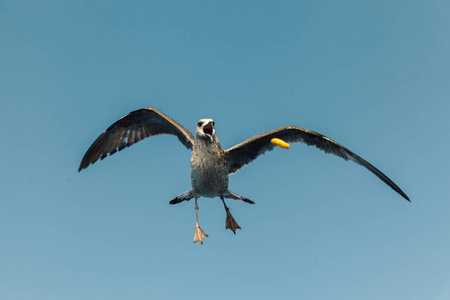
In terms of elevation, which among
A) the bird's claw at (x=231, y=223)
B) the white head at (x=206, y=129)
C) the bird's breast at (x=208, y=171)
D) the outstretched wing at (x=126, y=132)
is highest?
the outstretched wing at (x=126, y=132)

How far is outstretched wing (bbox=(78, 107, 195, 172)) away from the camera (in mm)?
15266

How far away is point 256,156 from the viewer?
48.5 feet

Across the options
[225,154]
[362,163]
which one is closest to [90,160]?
[225,154]

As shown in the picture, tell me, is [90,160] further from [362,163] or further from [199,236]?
[362,163]

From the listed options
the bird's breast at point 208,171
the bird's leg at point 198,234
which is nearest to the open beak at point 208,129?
the bird's breast at point 208,171

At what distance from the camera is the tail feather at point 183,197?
45.8ft

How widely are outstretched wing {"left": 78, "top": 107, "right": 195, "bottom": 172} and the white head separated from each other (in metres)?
2.78

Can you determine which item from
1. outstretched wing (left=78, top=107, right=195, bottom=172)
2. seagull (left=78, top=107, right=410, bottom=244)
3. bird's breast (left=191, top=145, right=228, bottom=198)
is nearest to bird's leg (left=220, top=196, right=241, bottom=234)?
seagull (left=78, top=107, right=410, bottom=244)

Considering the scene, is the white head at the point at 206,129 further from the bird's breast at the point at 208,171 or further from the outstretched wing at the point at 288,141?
the outstretched wing at the point at 288,141

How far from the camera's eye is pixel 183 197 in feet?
46.6

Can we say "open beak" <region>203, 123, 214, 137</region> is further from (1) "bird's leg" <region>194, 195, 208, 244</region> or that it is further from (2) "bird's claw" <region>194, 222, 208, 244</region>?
(2) "bird's claw" <region>194, 222, 208, 244</region>

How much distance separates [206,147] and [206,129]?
50cm

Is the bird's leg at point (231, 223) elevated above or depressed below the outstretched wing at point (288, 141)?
below

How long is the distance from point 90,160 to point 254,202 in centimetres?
583
